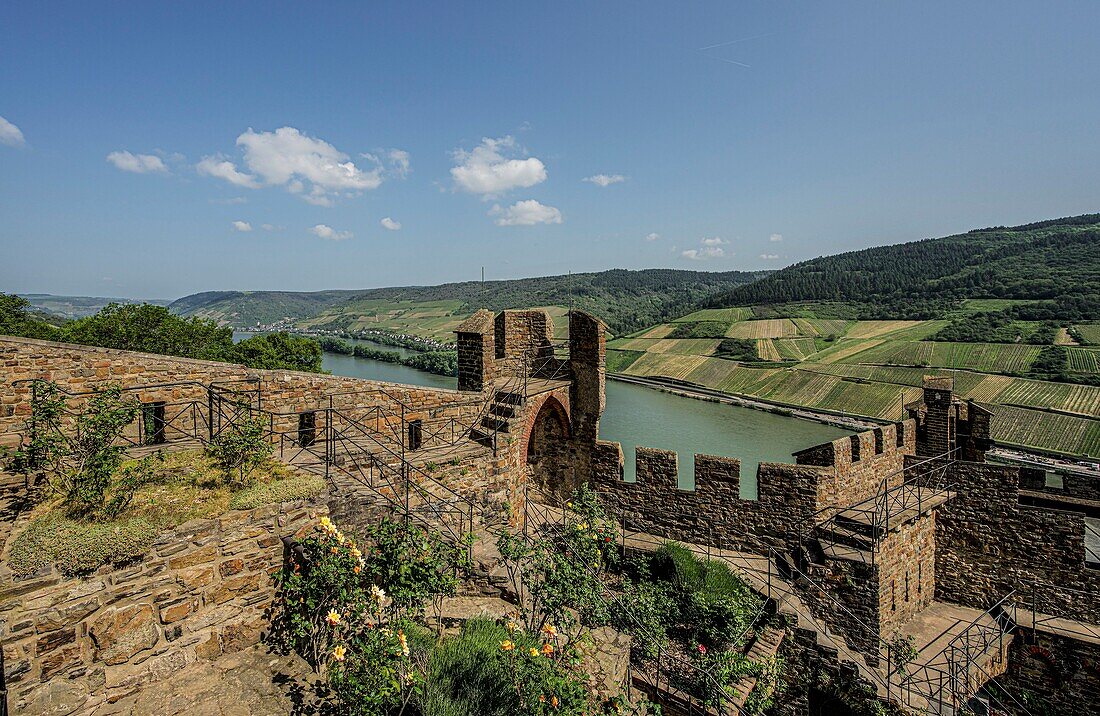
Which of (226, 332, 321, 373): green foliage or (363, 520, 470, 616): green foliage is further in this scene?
(226, 332, 321, 373): green foliage

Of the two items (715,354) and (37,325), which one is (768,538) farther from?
(715,354)

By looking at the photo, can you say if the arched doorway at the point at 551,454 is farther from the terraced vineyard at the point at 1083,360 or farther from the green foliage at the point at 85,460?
the terraced vineyard at the point at 1083,360

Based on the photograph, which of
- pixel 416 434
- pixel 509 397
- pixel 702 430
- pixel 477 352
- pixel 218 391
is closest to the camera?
pixel 218 391

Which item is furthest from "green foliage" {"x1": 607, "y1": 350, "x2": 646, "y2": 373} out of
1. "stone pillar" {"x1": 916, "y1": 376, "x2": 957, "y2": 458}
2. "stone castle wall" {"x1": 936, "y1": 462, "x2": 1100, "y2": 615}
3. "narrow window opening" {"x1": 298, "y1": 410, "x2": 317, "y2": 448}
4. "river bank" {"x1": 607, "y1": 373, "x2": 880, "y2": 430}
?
"narrow window opening" {"x1": 298, "y1": 410, "x2": 317, "y2": 448}

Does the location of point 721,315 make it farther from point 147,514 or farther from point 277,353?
point 147,514

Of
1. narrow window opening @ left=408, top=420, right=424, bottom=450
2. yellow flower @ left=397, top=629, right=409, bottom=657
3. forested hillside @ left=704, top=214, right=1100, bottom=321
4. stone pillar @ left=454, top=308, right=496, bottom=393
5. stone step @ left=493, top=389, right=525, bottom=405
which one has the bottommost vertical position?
yellow flower @ left=397, top=629, right=409, bottom=657

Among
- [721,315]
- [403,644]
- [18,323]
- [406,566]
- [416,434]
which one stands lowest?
[403,644]

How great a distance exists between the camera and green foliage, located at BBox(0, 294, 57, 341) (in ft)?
81.4

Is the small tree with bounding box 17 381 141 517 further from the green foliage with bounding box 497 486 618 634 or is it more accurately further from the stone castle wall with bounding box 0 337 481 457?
the green foliage with bounding box 497 486 618 634

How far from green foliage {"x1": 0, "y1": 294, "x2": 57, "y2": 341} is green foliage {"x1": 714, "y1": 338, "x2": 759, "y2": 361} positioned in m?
74.7

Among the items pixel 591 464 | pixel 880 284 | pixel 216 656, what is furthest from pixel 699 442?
pixel 880 284

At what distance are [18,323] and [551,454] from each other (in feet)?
99.2

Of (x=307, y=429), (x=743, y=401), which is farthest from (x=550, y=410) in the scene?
(x=743, y=401)

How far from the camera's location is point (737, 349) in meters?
81.5
